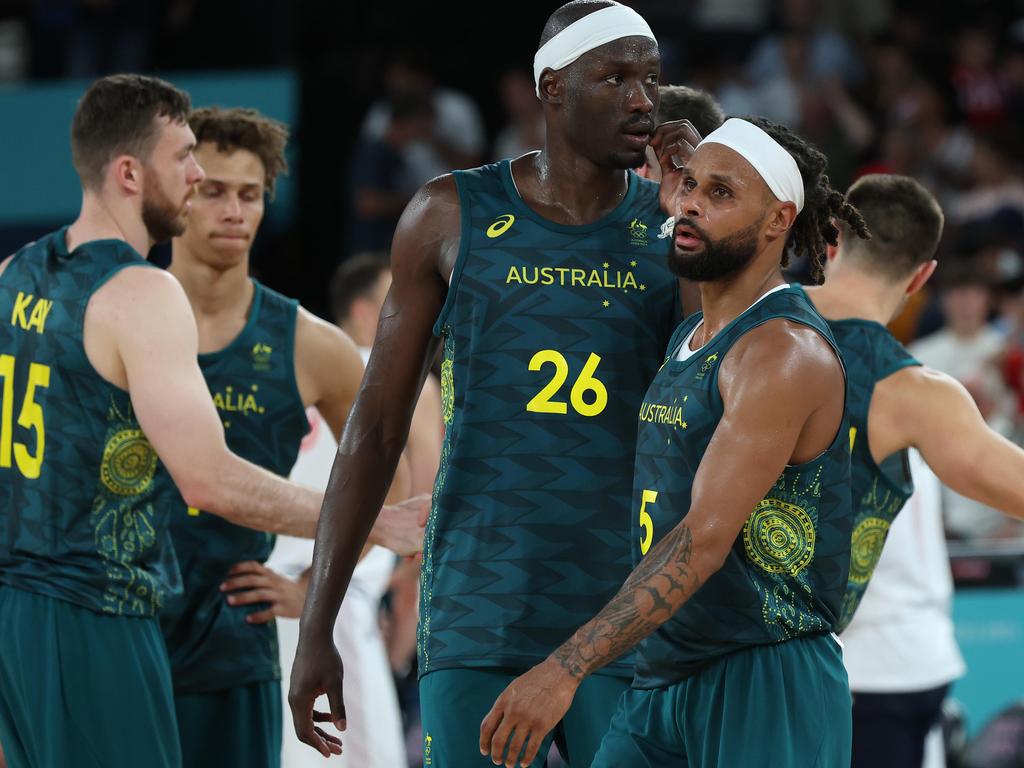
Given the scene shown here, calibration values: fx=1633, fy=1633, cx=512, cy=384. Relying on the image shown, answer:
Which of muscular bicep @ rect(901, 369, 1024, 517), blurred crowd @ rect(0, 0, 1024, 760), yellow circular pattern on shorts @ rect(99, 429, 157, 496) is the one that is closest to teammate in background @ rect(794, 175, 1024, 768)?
muscular bicep @ rect(901, 369, 1024, 517)

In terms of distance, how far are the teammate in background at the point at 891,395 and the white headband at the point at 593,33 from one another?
4.77 ft

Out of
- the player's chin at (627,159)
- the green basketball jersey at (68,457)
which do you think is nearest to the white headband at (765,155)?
the player's chin at (627,159)

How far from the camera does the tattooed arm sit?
3.45 metres

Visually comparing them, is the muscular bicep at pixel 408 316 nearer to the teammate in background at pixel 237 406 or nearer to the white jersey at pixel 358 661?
the teammate in background at pixel 237 406

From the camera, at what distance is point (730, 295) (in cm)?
394

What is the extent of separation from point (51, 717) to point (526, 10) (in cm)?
1075

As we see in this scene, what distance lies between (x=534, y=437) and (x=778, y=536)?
66 centimetres

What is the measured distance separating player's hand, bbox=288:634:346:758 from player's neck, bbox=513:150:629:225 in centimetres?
126

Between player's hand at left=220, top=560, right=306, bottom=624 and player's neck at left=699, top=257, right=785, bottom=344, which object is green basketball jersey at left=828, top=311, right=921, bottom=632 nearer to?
player's neck at left=699, top=257, right=785, bottom=344

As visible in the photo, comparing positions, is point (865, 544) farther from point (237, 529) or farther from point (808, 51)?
point (808, 51)

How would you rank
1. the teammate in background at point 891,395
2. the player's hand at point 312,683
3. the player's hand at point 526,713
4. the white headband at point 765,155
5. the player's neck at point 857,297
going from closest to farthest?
the player's hand at point 526,713
the white headband at point 765,155
the player's hand at point 312,683
the teammate in background at point 891,395
the player's neck at point 857,297

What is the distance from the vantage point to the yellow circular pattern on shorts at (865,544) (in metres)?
5.08

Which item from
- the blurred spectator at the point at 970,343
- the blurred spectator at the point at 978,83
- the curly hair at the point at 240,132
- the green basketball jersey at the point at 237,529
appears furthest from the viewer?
the blurred spectator at the point at 978,83

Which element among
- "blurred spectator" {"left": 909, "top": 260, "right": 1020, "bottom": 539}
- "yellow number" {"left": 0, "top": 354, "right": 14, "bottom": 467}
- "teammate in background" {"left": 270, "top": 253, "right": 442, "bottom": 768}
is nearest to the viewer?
"yellow number" {"left": 0, "top": 354, "right": 14, "bottom": 467}
